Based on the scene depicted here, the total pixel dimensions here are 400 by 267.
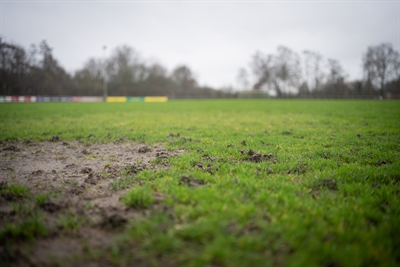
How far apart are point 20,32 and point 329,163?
13.7 metres

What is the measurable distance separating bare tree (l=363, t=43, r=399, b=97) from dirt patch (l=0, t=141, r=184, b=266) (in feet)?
241

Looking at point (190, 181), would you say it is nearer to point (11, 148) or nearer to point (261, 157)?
point (261, 157)

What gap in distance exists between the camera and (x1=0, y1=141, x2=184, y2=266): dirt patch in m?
2.16

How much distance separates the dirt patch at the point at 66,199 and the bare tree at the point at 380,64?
241 feet

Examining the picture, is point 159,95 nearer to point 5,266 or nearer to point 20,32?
point 20,32

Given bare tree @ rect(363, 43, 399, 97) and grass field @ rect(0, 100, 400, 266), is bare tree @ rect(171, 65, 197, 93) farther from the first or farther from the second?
grass field @ rect(0, 100, 400, 266)

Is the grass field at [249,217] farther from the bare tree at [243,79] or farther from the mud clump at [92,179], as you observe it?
the bare tree at [243,79]

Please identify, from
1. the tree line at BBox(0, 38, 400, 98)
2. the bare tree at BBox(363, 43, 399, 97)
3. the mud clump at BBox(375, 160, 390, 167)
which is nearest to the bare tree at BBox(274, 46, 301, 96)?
the tree line at BBox(0, 38, 400, 98)

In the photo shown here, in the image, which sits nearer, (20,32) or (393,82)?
(20,32)

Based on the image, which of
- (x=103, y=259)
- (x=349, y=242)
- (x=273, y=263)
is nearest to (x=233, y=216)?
(x=273, y=263)

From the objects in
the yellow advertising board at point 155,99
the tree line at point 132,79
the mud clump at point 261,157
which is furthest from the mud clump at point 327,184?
the yellow advertising board at point 155,99

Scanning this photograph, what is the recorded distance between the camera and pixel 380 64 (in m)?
56.3

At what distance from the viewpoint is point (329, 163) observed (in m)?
4.53

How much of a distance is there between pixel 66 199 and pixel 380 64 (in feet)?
256
